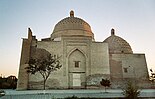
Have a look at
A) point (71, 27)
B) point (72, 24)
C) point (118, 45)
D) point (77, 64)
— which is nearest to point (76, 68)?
point (77, 64)

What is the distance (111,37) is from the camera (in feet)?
113

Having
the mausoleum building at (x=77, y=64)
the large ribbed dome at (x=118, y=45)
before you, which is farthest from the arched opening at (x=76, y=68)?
the large ribbed dome at (x=118, y=45)

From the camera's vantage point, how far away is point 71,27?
29.2 meters

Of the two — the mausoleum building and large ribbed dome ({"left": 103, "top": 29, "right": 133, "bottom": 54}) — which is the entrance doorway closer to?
the mausoleum building

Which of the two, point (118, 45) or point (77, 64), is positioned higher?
point (118, 45)

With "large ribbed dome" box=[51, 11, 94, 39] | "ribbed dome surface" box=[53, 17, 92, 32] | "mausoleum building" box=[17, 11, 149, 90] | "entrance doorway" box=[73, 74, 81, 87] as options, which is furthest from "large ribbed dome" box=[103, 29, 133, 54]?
"entrance doorway" box=[73, 74, 81, 87]

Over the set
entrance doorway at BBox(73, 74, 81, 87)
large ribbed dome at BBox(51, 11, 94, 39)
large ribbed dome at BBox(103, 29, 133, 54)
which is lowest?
entrance doorway at BBox(73, 74, 81, 87)

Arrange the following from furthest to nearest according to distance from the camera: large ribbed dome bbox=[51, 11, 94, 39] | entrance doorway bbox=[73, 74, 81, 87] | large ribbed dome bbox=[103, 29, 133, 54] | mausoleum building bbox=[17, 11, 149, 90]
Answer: large ribbed dome bbox=[103, 29, 133, 54], large ribbed dome bbox=[51, 11, 94, 39], entrance doorway bbox=[73, 74, 81, 87], mausoleum building bbox=[17, 11, 149, 90]

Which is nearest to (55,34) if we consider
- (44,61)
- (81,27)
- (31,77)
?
(81,27)

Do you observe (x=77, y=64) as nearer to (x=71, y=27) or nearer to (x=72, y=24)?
(x=71, y=27)

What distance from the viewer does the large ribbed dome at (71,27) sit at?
28938 mm

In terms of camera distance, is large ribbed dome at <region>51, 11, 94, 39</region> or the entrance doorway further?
large ribbed dome at <region>51, 11, 94, 39</region>

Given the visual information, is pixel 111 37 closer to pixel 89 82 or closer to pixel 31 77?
pixel 89 82

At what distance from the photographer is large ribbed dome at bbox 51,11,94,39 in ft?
94.9
